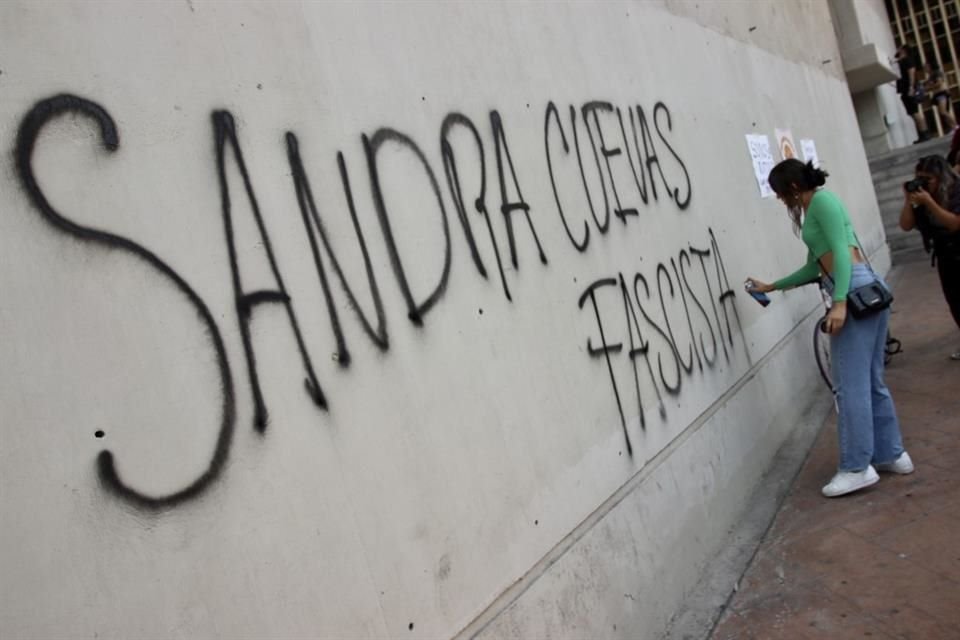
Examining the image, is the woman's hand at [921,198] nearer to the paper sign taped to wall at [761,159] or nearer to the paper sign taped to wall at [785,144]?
the paper sign taped to wall at [761,159]

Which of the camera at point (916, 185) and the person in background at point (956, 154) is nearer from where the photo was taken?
the camera at point (916, 185)

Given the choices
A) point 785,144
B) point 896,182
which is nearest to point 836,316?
point 785,144

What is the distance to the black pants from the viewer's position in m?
5.93

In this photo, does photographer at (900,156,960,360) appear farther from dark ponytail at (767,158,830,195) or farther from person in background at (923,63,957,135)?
person in background at (923,63,957,135)

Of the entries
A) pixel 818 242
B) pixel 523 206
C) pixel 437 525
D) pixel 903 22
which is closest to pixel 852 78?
pixel 903 22

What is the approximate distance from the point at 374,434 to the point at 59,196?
3.44ft

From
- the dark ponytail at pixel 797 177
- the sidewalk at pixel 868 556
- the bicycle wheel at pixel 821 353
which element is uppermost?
the dark ponytail at pixel 797 177

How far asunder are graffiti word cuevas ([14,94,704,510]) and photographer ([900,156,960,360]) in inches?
95.3

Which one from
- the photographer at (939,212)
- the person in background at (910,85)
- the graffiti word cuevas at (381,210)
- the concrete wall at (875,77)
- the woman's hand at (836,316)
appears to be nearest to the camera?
the graffiti word cuevas at (381,210)

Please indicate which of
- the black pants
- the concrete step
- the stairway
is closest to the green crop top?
the black pants

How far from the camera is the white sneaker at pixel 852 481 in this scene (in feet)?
14.9

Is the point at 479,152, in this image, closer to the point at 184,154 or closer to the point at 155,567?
the point at 184,154

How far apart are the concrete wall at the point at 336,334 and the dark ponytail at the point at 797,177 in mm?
726

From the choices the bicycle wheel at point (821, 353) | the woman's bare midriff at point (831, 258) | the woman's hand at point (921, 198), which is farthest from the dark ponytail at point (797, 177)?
the bicycle wheel at point (821, 353)
